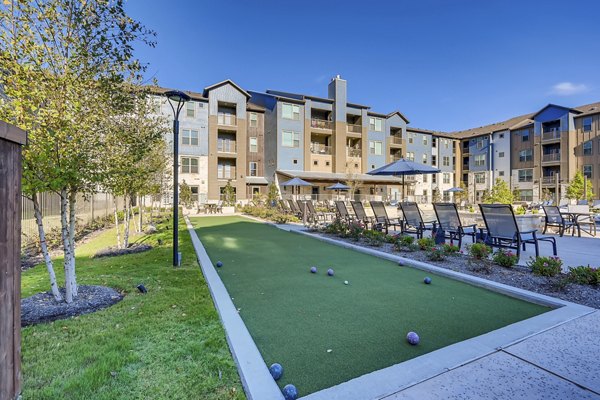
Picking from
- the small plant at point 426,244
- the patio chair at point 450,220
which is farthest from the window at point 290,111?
the small plant at point 426,244

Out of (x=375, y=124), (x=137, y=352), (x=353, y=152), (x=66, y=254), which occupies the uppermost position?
(x=375, y=124)

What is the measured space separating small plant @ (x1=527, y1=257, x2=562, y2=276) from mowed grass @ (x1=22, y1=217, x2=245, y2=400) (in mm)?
4862

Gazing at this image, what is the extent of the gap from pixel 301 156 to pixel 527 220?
27753mm

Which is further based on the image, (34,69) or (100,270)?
(100,270)

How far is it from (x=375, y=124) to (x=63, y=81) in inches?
1528

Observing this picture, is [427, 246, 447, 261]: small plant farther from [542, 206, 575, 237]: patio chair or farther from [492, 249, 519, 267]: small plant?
[542, 206, 575, 237]: patio chair

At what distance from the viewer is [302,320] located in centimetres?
353

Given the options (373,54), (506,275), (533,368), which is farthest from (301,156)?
(533,368)

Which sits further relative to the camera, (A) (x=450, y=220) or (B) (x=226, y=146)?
(B) (x=226, y=146)

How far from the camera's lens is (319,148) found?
1465 inches

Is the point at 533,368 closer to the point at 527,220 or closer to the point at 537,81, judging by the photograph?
the point at 527,220

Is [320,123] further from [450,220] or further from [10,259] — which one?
[10,259]

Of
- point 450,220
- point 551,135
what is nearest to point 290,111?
point 450,220

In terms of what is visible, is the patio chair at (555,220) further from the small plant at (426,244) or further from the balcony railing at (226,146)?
the balcony railing at (226,146)
